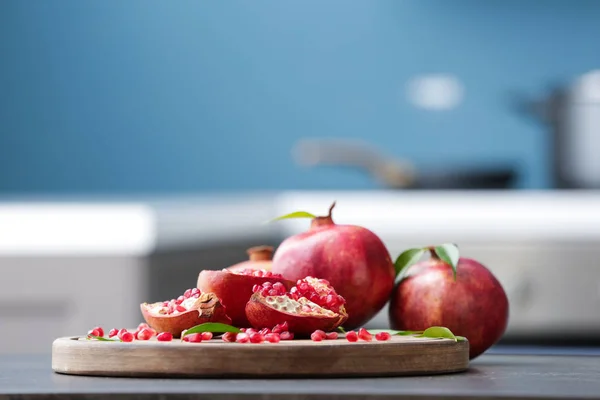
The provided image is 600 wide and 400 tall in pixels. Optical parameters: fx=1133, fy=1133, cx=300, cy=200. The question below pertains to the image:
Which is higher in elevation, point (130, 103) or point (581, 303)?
point (130, 103)

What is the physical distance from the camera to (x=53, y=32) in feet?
10.8

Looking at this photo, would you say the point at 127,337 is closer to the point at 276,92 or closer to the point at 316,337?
the point at 316,337

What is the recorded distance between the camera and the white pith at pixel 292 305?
0.89 meters

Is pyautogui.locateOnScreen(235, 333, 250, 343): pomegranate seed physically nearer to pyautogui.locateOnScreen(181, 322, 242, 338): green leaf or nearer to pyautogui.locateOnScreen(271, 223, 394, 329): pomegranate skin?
pyautogui.locateOnScreen(181, 322, 242, 338): green leaf

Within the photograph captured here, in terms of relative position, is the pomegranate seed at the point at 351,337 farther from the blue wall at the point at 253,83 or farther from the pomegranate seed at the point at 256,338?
the blue wall at the point at 253,83

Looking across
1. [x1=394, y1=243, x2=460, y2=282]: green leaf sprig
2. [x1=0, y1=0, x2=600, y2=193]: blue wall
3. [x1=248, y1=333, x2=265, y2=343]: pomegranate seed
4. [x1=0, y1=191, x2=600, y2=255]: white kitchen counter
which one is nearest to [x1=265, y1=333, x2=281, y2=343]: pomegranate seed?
[x1=248, y1=333, x2=265, y2=343]: pomegranate seed

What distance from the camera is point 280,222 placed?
2.34 m

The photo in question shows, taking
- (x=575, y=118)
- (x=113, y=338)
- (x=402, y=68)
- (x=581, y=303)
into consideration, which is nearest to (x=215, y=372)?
(x=113, y=338)

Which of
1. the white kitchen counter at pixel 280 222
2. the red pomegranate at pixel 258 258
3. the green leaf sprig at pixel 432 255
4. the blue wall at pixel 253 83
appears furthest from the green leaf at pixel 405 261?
the blue wall at pixel 253 83

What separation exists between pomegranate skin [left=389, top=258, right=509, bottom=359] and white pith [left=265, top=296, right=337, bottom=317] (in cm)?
14

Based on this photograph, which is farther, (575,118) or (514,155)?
(514,155)

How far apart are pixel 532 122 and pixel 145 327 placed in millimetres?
2389

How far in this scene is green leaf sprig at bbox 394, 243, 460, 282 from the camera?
39.5 inches

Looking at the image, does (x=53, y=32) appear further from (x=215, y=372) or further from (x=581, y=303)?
(x=215, y=372)
